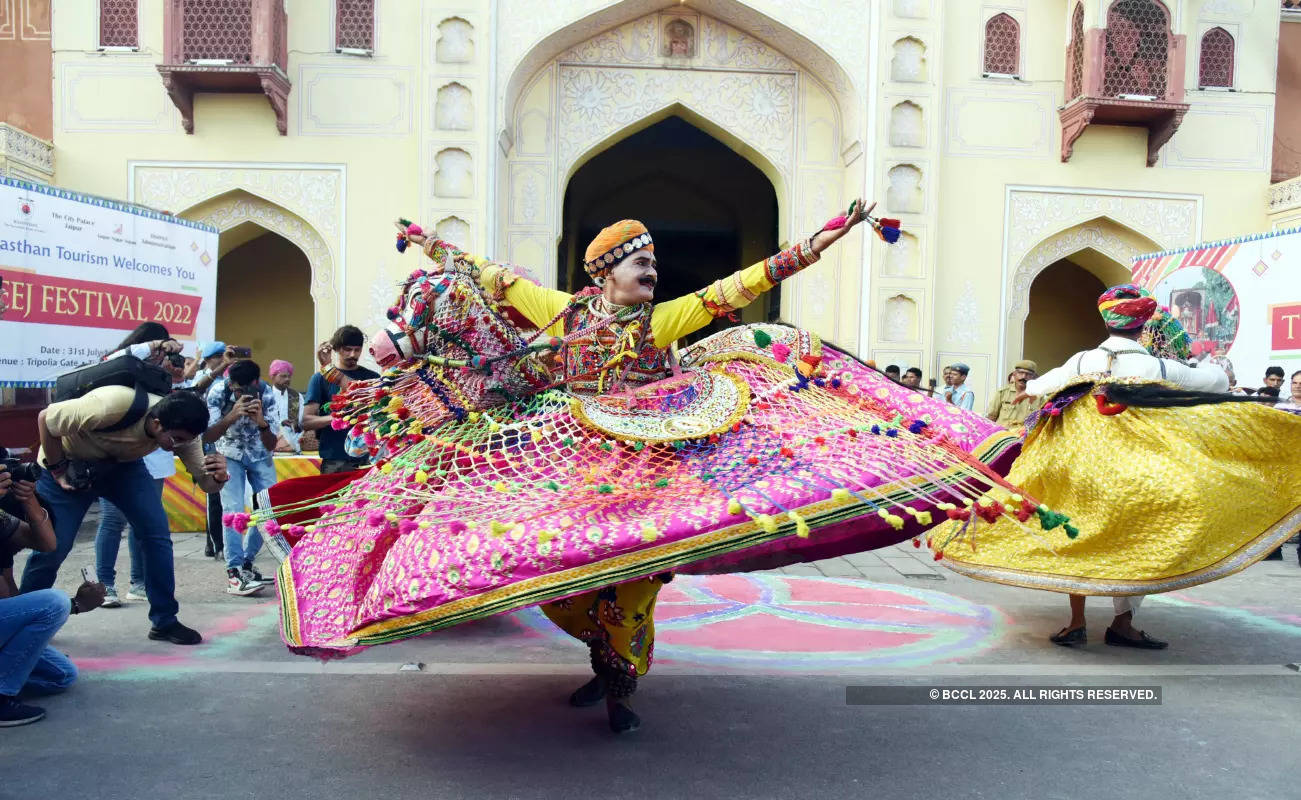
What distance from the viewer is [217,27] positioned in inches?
442

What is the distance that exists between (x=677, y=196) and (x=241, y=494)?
12.6 meters

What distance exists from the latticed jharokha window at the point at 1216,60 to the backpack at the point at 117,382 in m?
12.9

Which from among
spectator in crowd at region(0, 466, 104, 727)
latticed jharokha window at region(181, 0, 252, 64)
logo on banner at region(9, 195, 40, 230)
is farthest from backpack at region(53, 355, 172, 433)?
latticed jharokha window at region(181, 0, 252, 64)

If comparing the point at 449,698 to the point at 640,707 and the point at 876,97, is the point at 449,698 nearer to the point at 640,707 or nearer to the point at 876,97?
the point at 640,707

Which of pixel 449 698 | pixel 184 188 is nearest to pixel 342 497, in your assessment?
pixel 449 698

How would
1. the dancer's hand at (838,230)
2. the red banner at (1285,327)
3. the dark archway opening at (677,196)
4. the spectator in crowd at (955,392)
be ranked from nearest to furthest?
the dancer's hand at (838,230), the red banner at (1285,327), the spectator in crowd at (955,392), the dark archway opening at (677,196)

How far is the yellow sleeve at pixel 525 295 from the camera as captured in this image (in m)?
3.70

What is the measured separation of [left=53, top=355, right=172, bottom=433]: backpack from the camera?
4.02 meters

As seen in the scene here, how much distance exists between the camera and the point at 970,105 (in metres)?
12.2

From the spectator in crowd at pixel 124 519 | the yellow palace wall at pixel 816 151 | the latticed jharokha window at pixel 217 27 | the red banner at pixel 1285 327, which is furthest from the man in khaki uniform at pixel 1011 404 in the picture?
the latticed jharokha window at pixel 217 27

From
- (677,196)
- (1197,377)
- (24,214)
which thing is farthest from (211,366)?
(677,196)

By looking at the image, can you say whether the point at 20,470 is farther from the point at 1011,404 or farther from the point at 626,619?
the point at 1011,404

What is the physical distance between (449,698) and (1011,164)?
10913mm

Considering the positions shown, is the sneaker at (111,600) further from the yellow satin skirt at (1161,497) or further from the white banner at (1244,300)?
the white banner at (1244,300)
